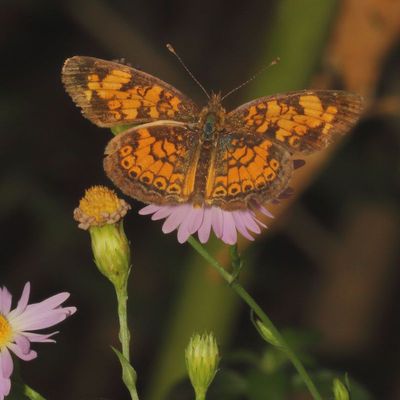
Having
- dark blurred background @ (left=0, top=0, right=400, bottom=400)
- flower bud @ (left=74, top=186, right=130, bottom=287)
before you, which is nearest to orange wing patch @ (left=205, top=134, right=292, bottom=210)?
flower bud @ (left=74, top=186, right=130, bottom=287)

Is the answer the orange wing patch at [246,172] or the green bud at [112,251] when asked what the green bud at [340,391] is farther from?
the green bud at [112,251]

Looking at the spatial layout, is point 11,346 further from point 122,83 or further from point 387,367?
point 387,367

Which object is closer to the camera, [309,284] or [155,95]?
[155,95]

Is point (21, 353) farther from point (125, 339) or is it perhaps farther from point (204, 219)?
point (204, 219)

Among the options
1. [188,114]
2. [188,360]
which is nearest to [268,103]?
[188,114]

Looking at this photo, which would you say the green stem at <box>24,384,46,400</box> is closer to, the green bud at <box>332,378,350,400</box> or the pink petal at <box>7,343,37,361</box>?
the pink petal at <box>7,343,37,361</box>

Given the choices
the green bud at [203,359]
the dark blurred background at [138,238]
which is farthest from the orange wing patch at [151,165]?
the dark blurred background at [138,238]
